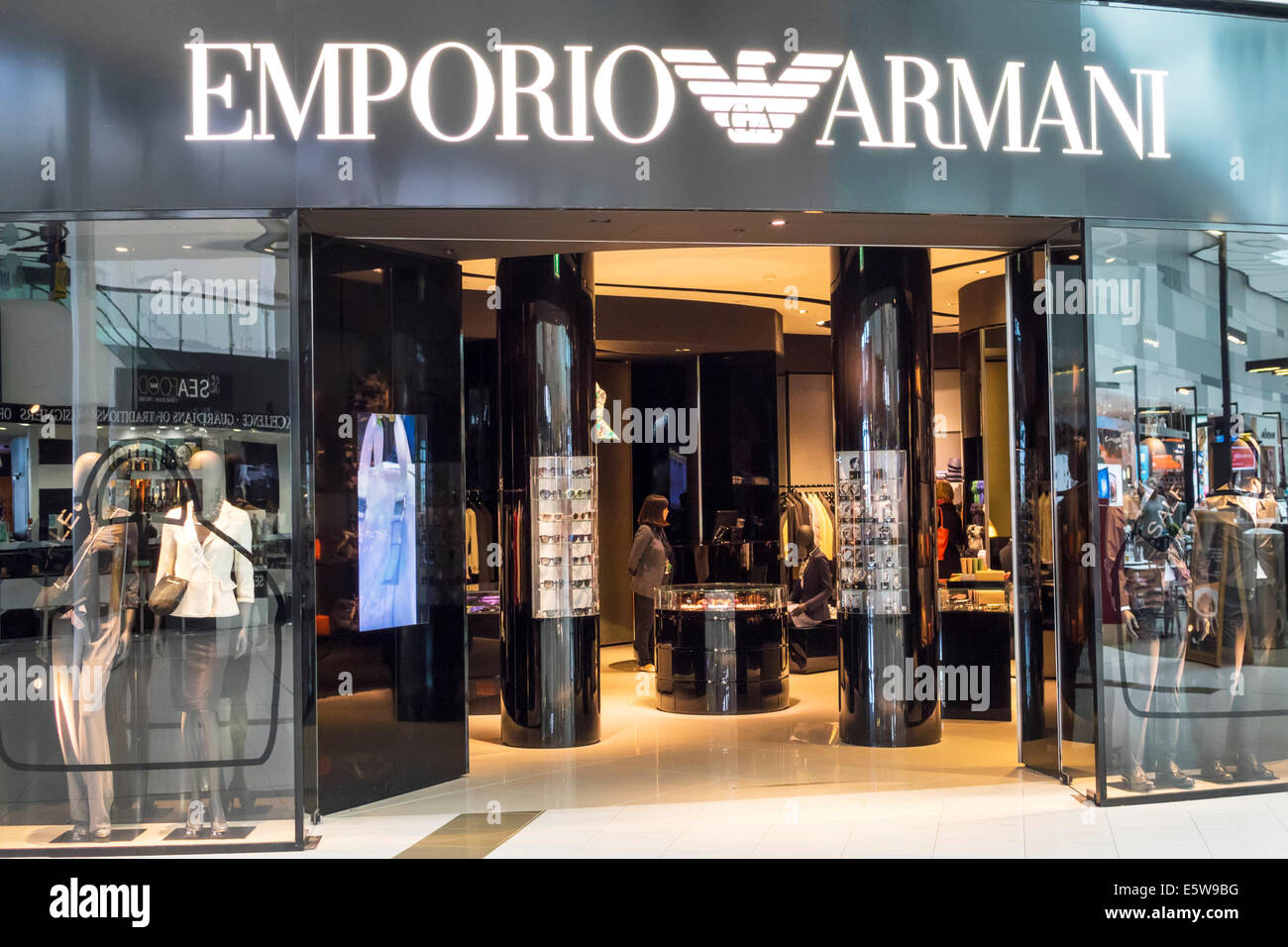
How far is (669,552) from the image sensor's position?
1083cm

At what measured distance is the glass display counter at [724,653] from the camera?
8.55 metres

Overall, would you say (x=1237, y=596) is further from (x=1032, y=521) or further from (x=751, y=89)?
(x=751, y=89)

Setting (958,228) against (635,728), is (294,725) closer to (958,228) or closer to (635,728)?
(635,728)

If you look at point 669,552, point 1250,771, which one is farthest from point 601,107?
point 669,552

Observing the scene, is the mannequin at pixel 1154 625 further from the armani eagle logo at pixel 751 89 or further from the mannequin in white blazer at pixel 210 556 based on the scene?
the mannequin in white blazer at pixel 210 556

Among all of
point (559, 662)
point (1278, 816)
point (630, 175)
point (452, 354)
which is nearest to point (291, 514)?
point (452, 354)

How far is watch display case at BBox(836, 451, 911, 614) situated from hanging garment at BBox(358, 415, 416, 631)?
2.87 metres

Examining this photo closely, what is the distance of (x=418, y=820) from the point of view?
219 inches

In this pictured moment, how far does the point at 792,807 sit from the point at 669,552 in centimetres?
523

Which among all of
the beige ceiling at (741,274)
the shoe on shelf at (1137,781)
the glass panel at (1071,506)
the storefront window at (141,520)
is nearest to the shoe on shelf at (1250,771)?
the shoe on shelf at (1137,781)

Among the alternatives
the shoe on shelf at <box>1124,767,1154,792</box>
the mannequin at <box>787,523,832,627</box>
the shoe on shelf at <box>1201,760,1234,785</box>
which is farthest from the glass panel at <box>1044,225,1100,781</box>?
the mannequin at <box>787,523,832,627</box>

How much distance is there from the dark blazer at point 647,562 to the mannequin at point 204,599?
5474mm

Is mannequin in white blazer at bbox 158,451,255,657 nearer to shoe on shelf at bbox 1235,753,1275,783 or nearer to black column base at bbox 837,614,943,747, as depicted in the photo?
black column base at bbox 837,614,943,747

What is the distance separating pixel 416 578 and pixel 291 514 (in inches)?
44.9
